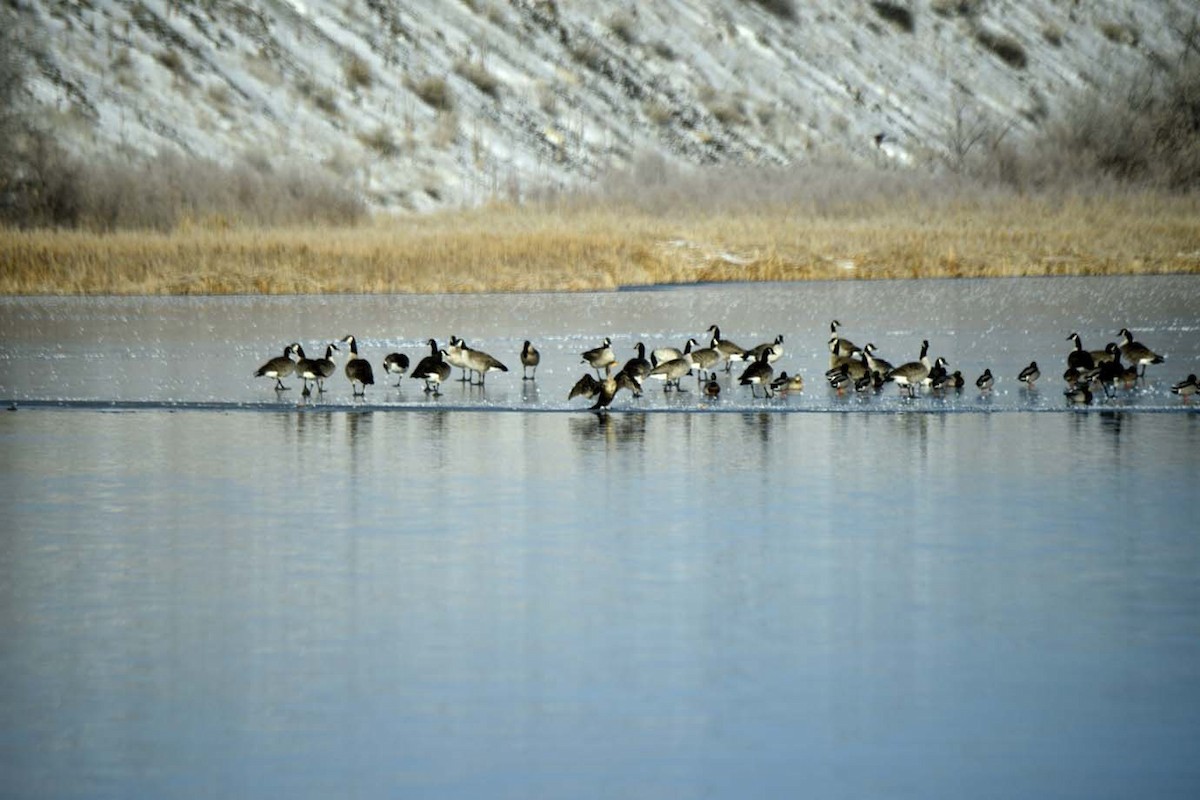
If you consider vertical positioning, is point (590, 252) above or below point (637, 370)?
above

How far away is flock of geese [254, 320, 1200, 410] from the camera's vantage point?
719 inches

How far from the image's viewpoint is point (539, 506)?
1262cm

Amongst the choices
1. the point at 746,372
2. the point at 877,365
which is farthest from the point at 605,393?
the point at 877,365

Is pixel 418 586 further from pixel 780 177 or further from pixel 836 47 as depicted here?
pixel 836 47

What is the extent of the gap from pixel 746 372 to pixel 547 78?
157 feet

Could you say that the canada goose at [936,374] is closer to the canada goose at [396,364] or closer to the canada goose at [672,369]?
the canada goose at [672,369]

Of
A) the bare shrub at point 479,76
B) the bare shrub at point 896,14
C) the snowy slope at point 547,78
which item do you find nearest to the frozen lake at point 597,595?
the snowy slope at point 547,78

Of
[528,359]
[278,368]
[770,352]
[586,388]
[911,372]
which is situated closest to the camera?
[586,388]

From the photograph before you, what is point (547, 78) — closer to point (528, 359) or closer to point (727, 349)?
point (727, 349)

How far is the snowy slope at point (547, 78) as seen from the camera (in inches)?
2160

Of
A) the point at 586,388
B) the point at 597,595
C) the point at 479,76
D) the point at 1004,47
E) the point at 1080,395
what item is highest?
the point at 1004,47

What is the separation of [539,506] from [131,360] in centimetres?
1142

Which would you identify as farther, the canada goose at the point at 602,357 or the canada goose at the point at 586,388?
the canada goose at the point at 602,357

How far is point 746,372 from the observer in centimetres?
1866
